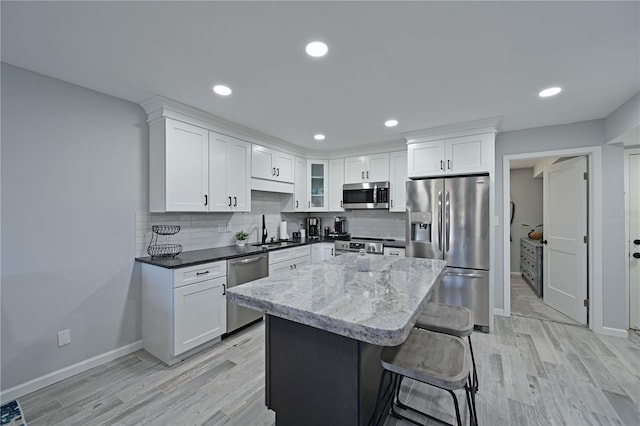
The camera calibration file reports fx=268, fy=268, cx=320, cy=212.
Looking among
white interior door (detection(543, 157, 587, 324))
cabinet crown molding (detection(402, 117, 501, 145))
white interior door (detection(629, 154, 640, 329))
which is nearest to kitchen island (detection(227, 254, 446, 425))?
cabinet crown molding (detection(402, 117, 501, 145))

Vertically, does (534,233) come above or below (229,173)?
below

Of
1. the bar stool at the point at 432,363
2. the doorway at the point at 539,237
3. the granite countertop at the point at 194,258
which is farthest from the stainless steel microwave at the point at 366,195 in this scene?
the bar stool at the point at 432,363

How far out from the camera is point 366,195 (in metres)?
4.28

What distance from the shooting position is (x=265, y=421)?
1.79m

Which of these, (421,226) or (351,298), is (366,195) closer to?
(421,226)

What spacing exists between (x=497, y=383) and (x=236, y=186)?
326 centimetres

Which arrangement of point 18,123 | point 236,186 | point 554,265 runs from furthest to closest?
1. point 554,265
2. point 236,186
3. point 18,123

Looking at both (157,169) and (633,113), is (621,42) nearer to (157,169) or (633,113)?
(633,113)

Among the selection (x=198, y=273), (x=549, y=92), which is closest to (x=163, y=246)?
(x=198, y=273)

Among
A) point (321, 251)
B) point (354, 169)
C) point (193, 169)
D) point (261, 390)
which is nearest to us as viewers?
point (261, 390)

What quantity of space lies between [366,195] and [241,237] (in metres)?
2.01

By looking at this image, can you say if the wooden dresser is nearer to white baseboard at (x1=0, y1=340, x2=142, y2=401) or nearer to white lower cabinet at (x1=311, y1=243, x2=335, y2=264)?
white lower cabinet at (x1=311, y1=243, x2=335, y2=264)

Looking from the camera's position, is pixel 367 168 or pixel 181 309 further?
pixel 367 168

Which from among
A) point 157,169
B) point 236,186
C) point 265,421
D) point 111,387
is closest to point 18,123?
point 157,169
